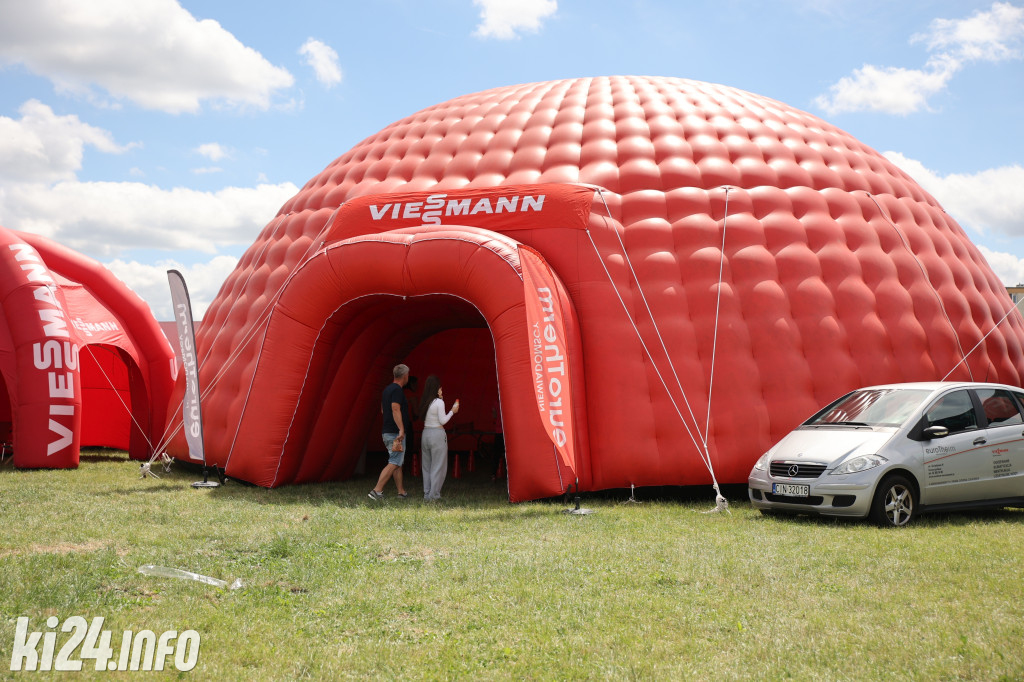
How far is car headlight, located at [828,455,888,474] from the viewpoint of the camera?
832 cm

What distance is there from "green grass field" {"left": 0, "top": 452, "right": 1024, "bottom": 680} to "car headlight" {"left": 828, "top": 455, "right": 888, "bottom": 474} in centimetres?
53

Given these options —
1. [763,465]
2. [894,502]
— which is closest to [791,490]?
[763,465]

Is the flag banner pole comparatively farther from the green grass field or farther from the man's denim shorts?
the man's denim shorts

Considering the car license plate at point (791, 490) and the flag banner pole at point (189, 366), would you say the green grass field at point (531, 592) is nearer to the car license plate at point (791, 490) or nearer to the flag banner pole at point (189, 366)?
the car license plate at point (791, 490)

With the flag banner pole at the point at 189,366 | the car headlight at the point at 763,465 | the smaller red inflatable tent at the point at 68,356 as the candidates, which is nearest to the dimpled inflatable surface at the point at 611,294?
the flag banner pole at the point at 189,366

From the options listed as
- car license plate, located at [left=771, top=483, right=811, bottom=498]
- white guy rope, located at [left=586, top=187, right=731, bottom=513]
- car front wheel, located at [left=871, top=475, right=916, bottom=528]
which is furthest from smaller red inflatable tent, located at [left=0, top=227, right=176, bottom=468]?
car front wheel, located at [left=871, top=475, right=916, bottom=528]

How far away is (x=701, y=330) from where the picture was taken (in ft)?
35.7

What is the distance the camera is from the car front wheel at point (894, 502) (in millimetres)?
8258

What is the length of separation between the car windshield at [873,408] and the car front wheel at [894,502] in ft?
2.25

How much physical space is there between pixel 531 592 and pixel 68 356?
37.0 ft

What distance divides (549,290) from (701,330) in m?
2.09

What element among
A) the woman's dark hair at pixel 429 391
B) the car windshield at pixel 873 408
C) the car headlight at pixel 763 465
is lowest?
the car headlight at pixel 763 465

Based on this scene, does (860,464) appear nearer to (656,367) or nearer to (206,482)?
(656,367)

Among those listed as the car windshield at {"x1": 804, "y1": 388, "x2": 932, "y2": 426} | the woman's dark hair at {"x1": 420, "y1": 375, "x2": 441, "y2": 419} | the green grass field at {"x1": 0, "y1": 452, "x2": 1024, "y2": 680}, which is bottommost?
the green grass field at {"x1": 0, "y1": 452, "x2": 1024, "y2": 680}
